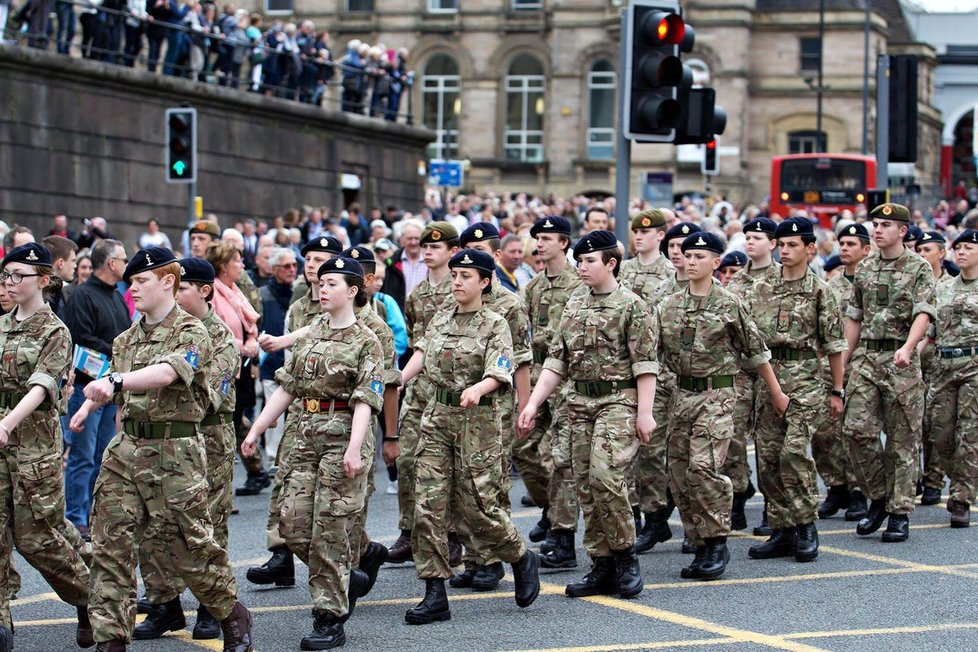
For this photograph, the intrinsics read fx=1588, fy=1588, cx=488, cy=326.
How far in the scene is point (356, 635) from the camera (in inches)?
327

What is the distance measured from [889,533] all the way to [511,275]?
4.60 meters

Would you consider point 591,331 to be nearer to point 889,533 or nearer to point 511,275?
point 889,533

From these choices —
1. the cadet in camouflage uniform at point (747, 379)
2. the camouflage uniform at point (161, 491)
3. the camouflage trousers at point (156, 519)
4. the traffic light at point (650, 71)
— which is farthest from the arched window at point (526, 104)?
the camouflage trousers at point (156, 519)

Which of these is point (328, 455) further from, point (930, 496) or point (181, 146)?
point (181, 146)

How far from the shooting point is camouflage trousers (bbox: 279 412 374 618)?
7.98 m

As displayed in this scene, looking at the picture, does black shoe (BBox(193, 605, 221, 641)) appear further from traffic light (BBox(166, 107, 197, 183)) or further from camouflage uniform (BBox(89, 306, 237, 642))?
traffic light (BBox(166, 107, 197, 183))

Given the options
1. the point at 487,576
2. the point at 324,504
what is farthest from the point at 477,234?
the point at 324,504

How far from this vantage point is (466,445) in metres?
8.88

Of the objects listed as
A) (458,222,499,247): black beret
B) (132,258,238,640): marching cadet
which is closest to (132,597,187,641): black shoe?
(132,258,238,640): marching cadet

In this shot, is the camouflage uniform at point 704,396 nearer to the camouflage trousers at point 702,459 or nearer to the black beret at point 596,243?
the camouflage trousers at point 702,459

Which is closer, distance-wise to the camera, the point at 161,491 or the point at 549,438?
the point at 161,491

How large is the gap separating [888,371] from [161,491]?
19.3ft

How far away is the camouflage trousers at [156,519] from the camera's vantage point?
744cm

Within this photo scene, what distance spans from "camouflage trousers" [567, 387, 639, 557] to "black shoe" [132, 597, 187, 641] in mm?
2426
